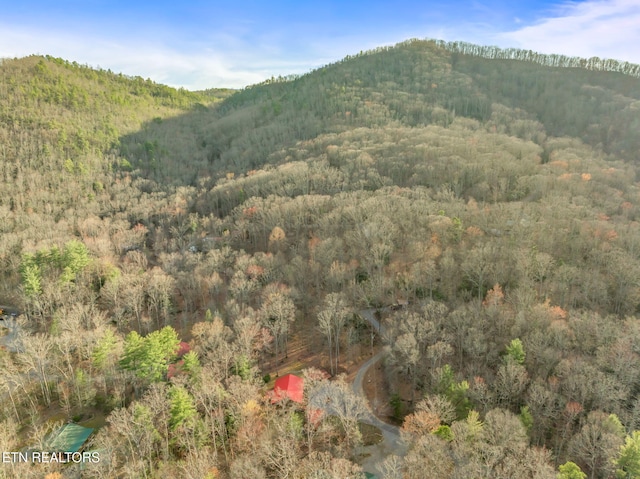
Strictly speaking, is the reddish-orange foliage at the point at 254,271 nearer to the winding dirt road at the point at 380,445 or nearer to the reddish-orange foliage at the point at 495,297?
the winding dirt road at the point at 380,445

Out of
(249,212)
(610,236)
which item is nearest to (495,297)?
(610,236)

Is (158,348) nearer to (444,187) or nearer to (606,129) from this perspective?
(444,187)

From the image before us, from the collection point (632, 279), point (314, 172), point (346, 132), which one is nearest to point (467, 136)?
point (346, 132)

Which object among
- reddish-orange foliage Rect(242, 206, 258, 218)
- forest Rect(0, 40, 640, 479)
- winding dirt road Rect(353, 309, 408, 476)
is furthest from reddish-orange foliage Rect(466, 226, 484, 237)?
reddish-orange foliage Rect(242, 206, 258, 218)

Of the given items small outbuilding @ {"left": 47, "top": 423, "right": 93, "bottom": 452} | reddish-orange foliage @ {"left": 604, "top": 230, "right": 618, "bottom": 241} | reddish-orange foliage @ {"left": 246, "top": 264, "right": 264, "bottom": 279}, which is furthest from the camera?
reddish-orange foliage @ {"left": 246, "top": 264, "right": 264, "bottom": 279}

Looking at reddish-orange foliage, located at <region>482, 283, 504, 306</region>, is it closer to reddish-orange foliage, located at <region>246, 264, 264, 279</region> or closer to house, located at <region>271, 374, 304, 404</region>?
house, located at <region>271, 374, 304, 404</region>
